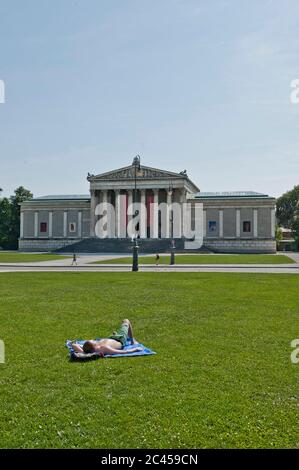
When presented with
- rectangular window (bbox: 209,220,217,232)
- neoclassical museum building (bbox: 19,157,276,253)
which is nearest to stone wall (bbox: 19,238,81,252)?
neoclassical museum building (bbox: 19,157,276,253)

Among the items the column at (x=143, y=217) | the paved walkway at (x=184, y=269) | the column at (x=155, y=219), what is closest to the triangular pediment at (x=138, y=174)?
the column at (x=143, y=217)

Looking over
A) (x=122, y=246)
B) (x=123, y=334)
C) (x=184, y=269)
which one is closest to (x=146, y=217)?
(x=122, y=246)

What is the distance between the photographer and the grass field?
5.00 metres

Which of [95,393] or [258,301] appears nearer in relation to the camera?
[95,393]

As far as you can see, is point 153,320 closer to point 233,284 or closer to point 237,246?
point 233,284

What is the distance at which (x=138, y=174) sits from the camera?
81.1 m

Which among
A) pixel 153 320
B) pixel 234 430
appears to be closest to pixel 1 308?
pixel 153 320

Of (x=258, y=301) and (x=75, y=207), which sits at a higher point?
(x=75, y=207)

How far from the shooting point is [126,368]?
7504 mm

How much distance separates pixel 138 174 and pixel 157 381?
249 ft

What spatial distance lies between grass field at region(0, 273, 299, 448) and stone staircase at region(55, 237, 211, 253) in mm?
58672

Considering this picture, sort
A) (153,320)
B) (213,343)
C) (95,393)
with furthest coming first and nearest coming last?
(153,320) < (213,343) < (95,393)

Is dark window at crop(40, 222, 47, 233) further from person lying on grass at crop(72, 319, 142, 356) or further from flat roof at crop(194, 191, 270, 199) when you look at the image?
person lying on grass at crop(72, 319, 142, 356)

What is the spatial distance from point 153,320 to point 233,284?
9585 millimetres
